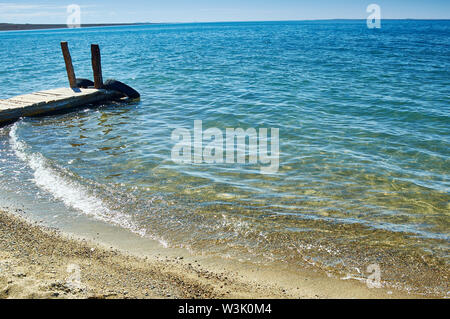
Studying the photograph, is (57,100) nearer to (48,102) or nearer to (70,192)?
(48,102)

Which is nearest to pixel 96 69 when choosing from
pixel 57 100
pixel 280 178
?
pixel 57 100

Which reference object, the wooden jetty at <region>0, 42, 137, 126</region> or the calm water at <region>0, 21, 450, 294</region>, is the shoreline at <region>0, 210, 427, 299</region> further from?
the wooden jetty at <region>0, 42, 137, 126</region>

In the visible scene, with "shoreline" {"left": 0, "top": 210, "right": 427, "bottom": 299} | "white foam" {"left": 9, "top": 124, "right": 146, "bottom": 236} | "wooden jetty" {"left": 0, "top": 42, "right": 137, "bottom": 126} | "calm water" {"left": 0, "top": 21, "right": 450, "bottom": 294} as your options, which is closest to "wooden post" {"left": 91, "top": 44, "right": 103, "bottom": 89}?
"wooden jetty" {"left": 0, "top": 42, "right": 137, "bottom": 126}

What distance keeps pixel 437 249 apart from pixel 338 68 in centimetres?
1991

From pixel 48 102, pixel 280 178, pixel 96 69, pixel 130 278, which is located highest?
pixel 96 69

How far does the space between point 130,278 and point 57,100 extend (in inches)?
438

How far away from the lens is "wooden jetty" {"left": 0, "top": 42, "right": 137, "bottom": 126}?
1202cm

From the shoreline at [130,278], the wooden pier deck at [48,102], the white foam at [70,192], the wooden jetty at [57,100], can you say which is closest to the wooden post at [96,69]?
the wooden jetty at [57,100]

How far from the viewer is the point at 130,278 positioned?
413 cm

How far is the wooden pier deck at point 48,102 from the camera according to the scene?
470 inches

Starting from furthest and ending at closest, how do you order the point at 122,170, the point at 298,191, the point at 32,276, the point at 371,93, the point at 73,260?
1. the point at 371,93
2. the point at 122,170
3. the point at 298,191
4. the point at 73,260
5. the point at 32,276
